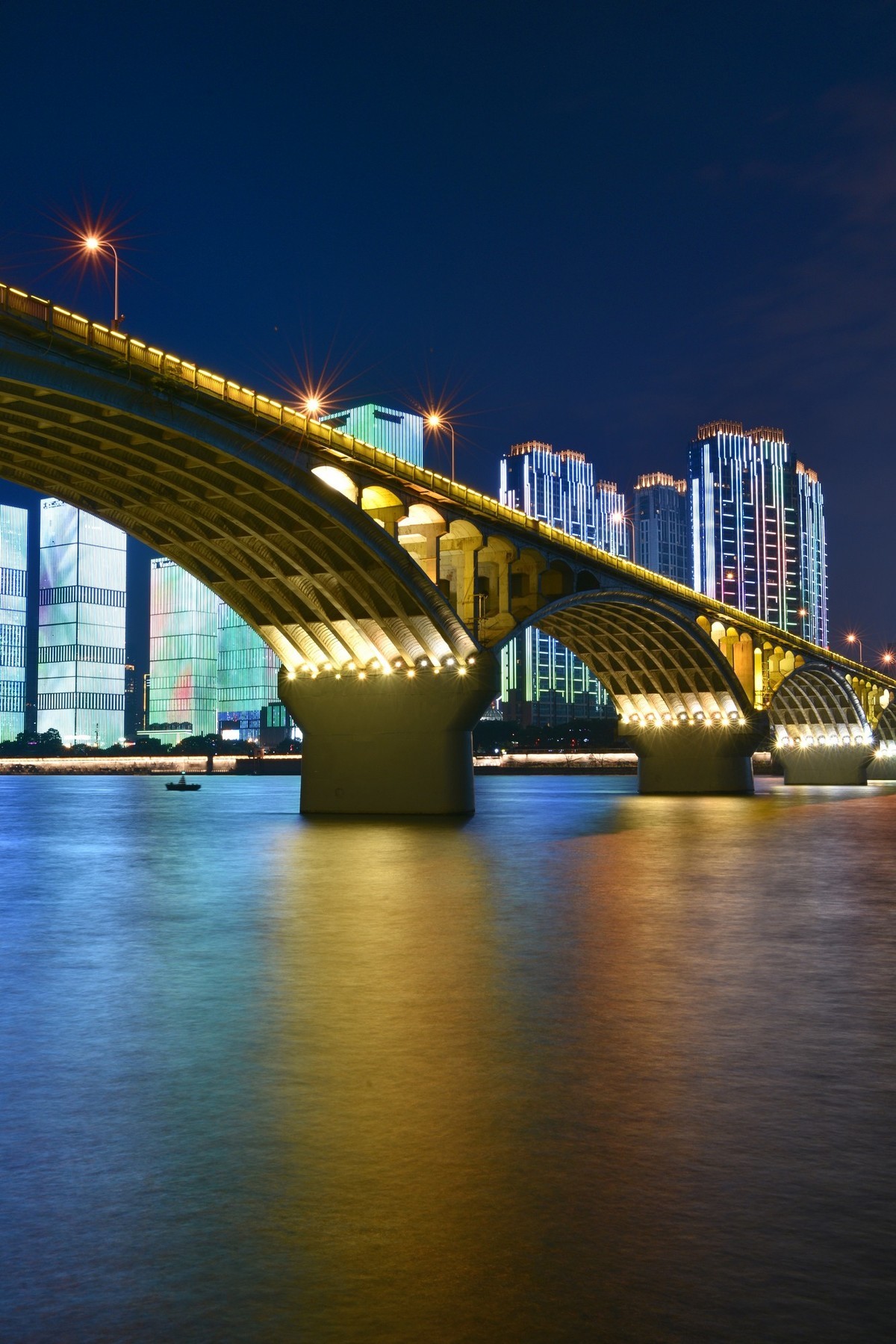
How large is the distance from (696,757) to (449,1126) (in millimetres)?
86309

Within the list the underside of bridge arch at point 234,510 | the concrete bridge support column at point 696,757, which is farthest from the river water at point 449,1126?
the concrete bridge support column at point 696,757

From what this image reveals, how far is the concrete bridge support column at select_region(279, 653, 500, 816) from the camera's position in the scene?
52688 millimetres

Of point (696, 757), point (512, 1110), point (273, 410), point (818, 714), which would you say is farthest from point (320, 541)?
point (818, 714)

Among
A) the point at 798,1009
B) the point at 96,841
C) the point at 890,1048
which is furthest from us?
the point at 96,841

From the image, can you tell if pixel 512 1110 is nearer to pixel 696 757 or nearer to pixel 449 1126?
pixel 449 1126

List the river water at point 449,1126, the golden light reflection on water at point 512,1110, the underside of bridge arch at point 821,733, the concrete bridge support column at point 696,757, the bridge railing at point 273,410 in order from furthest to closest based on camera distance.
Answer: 1. the underside of bridge arch at point 821,733
2. the concrete bridge support column at point 696,757
3. the bridge railing at point 273,410
4. the golden light reflection on water at point 512,1110
5. the river water at point 449,1126

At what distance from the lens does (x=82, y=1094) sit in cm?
873

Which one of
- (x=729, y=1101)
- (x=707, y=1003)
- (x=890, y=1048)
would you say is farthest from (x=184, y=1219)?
(x=707, y=1003)

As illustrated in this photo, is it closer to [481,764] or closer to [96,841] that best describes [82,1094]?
[96,841]

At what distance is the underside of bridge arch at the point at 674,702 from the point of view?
86938mm

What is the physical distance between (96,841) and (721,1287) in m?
43.2

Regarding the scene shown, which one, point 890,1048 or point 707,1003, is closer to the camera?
point 890,1048

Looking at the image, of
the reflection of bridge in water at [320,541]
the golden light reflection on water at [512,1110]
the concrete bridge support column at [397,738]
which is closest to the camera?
the golden light reflection on water at [512,1110]

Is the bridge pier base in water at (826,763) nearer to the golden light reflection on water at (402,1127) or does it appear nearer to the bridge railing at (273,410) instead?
the bridge railing at (273,410)
